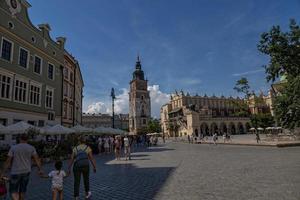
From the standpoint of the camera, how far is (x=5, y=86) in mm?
24641

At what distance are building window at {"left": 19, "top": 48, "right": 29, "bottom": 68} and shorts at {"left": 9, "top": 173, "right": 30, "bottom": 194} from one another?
914 inches

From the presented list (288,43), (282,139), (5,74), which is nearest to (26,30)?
(5,74)

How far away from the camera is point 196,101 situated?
124812 mm

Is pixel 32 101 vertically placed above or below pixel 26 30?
below

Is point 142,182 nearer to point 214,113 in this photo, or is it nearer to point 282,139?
point 282,139

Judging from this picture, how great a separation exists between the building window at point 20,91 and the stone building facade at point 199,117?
76395mm

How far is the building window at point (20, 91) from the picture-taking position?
2630 cm

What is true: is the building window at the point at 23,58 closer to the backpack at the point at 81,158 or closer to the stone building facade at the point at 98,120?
the backpack at the point at 81,158

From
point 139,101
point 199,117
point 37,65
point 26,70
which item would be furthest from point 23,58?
point 139,101

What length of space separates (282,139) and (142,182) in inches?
1340

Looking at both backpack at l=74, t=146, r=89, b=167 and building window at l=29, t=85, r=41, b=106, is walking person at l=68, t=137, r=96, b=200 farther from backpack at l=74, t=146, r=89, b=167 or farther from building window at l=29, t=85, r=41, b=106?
building window at l=29, t=85, r=41, b=106

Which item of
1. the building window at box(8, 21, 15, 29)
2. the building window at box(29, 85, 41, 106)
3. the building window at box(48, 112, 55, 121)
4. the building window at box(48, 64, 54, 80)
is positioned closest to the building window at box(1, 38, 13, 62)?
the building window at box(8, 21, 15, 29)

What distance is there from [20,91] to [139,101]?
106m

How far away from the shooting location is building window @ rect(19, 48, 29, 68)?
27.1m
